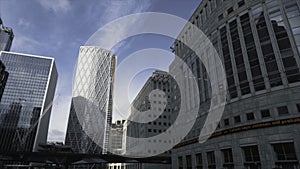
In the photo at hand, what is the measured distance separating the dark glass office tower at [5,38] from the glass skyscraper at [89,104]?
62823 millimetres

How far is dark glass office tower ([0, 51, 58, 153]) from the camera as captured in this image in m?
128

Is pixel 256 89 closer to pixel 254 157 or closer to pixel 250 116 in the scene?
pixel 250 116

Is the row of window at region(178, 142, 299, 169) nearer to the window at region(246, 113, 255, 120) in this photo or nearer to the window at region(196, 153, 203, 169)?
the window at region(196, 153, 203, 169)

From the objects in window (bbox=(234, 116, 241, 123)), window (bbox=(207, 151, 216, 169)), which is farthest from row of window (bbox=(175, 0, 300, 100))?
window (bbox=(207, 151, 216, 169))

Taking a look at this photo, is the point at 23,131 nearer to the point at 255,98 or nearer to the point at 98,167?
the point at 98,167

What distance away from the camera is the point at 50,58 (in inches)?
6014

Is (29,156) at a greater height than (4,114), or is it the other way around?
(4,114)

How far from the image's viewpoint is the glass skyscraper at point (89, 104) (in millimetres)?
178750

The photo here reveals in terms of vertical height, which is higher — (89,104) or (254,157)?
(89,104)

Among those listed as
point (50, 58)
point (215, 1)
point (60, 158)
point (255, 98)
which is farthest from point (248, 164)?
point (50, 58)

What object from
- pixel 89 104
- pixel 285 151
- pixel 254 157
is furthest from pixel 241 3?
pixel 89 104

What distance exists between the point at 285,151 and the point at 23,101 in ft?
498

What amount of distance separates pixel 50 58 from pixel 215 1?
143 meters

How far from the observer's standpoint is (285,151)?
2672 centimetres
